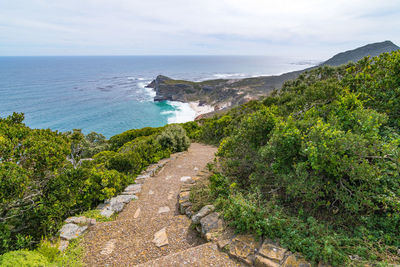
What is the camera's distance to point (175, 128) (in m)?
12.5

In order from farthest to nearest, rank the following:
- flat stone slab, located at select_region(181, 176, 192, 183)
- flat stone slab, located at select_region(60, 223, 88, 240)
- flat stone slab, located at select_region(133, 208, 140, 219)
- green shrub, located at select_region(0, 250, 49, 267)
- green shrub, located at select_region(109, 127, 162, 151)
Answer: green shrub, located at select_region(109, 127, 162, 151) < flat stone slab, located at select_region(181, 176, 192, 183) < flat stone slab, located at select_region(133, 208, 140, 219) < flat stone slab, located at select_region(60, 223, 88, 240) < green shrub, located at select_region(0, 250, 49, 267)

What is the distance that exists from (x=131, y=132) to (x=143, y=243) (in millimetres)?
13315

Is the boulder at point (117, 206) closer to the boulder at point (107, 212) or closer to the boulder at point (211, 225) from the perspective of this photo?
the boulder at point (107, 212)

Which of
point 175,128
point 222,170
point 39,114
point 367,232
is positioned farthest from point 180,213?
point 39,114

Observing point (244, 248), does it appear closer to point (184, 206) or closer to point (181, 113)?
point (184, 206)

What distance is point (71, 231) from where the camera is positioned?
15.6 feet

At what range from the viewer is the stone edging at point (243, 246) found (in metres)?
3.22

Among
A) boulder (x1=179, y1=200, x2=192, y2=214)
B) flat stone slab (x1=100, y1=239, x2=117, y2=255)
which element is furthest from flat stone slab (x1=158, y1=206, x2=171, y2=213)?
flat stone slab (x1=100, y1=239, x2=117, y2=255)

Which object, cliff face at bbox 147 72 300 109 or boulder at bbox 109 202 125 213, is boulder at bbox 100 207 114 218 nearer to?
boulder at bbox 109 202 125 213

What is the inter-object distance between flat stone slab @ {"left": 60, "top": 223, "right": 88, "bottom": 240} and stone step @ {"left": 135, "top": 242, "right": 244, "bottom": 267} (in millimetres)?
2229

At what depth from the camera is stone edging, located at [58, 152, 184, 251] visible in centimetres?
465

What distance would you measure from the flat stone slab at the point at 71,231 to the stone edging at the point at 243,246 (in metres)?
2.95

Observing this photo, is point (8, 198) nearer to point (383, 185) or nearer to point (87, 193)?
point (87, 193)

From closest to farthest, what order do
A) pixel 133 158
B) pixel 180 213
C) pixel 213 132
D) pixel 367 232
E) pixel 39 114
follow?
pixel 367 232 → pixel 180 213 → pixel 133 158 → pixel 213 132 → pixel 39 114
